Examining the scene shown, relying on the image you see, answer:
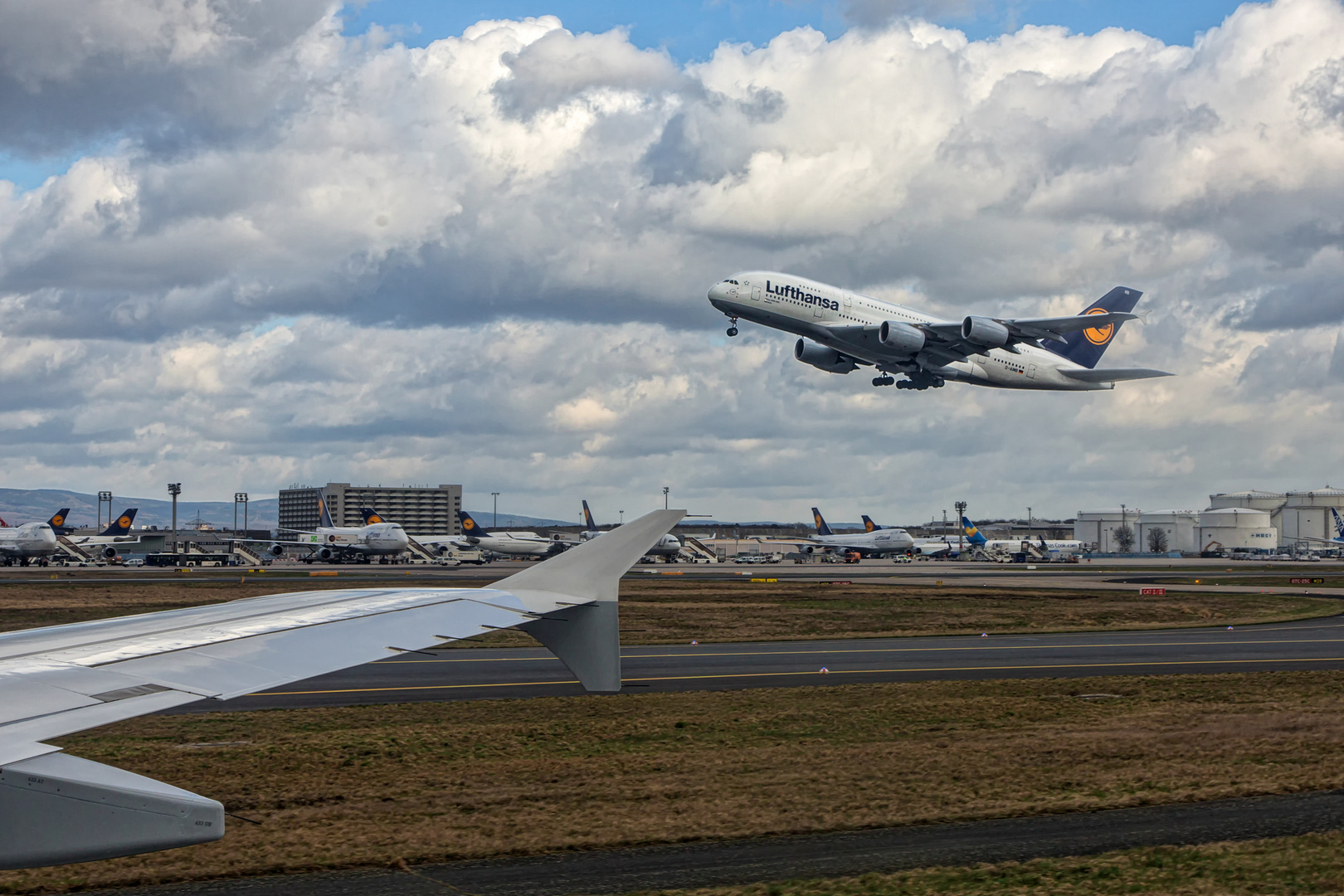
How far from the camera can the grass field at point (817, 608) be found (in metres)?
38.1

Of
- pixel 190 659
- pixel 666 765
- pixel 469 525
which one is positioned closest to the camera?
pixel 190 659

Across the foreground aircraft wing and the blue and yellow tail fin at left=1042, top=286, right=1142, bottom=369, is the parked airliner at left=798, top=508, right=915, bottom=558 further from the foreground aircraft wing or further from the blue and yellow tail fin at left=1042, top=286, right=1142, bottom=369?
the foreground aircraft wing

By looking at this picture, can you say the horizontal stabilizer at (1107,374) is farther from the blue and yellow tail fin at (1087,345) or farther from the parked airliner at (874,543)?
the parked airliner at (874,543)

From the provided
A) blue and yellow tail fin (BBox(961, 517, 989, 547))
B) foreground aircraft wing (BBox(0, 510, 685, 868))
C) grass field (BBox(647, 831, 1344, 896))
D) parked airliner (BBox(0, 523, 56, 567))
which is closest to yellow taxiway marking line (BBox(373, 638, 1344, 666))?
foreground aircraft wing (BBox(0, 510, 685, 868))

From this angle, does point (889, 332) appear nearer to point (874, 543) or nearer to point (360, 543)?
point (360, 543)

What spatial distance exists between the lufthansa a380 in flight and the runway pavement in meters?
20.4

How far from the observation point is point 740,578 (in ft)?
262

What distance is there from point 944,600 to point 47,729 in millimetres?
50476

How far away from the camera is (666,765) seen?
15164mm

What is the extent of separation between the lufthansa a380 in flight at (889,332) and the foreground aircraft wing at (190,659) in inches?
1734

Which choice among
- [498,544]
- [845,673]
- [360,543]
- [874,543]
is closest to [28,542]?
[360,543]

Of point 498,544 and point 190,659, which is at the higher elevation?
point 190,659

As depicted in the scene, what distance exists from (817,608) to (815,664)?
2013cm

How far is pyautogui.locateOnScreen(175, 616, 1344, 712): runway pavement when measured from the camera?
22.7 m
